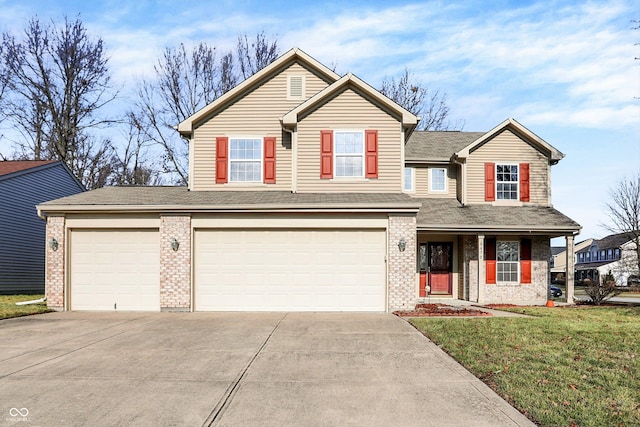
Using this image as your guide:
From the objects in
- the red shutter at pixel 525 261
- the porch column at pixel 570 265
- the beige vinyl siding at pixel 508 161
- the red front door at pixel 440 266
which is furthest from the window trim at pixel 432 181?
the porch column at pixel 570 265

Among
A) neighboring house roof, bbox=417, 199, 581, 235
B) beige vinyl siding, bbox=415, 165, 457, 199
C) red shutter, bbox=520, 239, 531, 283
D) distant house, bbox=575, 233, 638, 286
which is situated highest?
beige vinyl siding, bbox=415, 165, 457, 199

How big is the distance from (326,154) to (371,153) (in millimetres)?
1428

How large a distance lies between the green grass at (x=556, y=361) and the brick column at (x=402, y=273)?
1468 mm

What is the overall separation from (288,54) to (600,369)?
43.4 feet

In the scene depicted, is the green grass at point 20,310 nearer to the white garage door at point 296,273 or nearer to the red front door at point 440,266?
the white garage door at point 296,273

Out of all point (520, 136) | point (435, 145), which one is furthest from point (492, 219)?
point (435, 145)

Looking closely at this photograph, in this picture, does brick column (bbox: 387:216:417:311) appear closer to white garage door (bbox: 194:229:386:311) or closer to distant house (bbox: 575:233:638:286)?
white garage door (bbox: 194:229:386:311)

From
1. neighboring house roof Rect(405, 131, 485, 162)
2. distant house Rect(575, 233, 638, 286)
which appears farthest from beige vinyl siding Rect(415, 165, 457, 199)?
distant house Rect(575, 233, 638, 286)

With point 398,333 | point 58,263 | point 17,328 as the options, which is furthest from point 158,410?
point 58,263

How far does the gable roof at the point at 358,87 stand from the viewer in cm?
1488

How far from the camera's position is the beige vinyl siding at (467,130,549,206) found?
60.3ft

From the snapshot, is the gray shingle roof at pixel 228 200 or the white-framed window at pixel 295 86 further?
the white-framed window at pixel 295 86

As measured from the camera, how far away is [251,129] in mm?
16000

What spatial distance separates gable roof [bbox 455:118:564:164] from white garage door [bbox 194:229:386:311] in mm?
7000
